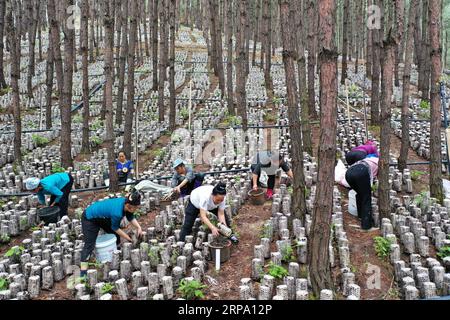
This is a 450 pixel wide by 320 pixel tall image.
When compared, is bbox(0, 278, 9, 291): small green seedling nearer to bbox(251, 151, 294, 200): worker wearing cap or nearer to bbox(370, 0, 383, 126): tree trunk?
bbox(251, 151, 294, 200): worker wearing cap

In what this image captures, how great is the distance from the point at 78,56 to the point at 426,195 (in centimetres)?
2455


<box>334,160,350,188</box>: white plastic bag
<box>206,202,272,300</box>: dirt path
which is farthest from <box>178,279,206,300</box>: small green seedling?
<box>334,160,350,188</box>: white plastic bag

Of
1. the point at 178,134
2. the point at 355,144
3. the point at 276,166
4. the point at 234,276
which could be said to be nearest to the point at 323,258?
the point at 234,276

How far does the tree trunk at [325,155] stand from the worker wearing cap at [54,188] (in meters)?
3.87

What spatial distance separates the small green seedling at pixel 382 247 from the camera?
503 cm

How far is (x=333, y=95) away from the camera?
392cm

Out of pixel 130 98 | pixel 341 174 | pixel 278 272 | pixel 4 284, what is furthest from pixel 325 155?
pixel 130 98

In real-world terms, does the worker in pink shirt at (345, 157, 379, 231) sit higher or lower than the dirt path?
higher

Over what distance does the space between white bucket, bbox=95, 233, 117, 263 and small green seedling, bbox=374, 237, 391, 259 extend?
316 cm

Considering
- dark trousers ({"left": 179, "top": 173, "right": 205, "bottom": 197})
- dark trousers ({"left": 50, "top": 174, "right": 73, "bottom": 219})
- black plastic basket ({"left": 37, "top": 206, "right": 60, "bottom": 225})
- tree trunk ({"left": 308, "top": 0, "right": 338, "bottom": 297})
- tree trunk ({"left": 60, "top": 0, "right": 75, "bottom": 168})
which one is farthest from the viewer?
tree trunk ({"left": 60, "top": 0, "right": 75, "bottom": 168})

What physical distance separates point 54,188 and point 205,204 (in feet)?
7.92

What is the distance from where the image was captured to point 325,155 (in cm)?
400

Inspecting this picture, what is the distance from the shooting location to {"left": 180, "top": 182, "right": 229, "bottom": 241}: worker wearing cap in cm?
500

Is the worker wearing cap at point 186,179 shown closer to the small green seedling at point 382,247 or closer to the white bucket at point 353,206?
the white bucket at point 353,206
